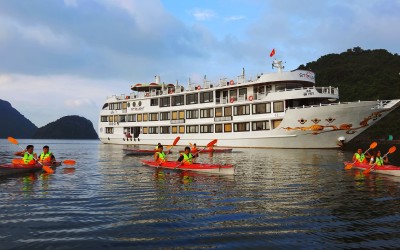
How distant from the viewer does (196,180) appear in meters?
16.2

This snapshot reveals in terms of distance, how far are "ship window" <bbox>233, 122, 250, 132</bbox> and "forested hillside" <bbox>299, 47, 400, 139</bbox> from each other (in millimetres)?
25917

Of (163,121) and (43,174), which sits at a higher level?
(163,121)

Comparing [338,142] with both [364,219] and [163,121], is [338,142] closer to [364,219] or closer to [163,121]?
[163,121]

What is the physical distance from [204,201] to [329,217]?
12.8 feet

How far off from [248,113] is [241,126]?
1885 millimetres

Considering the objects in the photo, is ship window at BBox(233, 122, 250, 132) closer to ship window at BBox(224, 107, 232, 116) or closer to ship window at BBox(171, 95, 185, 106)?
ship window at BBox(224, 107, 232, 116)

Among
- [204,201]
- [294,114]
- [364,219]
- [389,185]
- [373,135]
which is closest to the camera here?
[364,219]

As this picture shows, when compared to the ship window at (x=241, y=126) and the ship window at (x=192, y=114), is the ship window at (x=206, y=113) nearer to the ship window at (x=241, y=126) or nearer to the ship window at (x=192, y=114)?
the ship window at (x=192, y=114)

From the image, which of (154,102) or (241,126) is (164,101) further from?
(241,126)

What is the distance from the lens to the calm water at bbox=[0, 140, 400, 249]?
7395 millimetres

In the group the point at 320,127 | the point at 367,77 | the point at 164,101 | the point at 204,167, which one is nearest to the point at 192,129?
the point at 164,101

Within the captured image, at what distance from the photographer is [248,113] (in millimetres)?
40531

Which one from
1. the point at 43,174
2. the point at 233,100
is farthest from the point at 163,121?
the point at 43,174

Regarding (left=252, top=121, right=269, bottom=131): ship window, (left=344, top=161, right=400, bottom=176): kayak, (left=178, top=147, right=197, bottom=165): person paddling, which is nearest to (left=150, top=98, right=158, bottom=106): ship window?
(left=252, top=121, right=269, bottom=131): ship window
